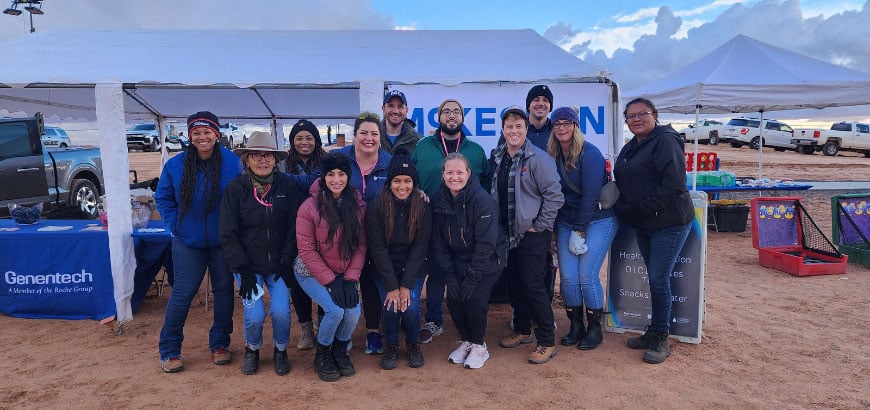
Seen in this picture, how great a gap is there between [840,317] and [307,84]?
5240 millimetres

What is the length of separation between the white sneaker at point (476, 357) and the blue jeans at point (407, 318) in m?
0.40

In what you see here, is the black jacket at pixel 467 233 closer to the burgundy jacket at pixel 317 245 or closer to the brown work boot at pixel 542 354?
the burgundy jacket at pixel 317 245

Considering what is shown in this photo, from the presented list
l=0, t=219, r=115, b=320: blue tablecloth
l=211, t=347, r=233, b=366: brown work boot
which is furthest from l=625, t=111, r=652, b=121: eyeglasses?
l=0, t=219, r=115, b=320: blue tablecloth

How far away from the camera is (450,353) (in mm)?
3961

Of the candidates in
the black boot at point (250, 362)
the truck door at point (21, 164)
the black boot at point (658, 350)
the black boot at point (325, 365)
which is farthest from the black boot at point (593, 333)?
the truck door at point (21, 164)

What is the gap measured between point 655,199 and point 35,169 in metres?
10.0

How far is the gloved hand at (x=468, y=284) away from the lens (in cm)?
352

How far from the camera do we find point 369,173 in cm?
368

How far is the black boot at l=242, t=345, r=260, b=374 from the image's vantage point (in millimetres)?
3572

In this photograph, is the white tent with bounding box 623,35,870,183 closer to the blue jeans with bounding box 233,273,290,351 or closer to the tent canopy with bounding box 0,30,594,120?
the tent canopy with bounding box 0,30,594,120

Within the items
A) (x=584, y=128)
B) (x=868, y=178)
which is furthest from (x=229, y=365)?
(x=868, y=178)

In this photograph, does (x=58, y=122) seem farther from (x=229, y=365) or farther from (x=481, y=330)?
(x=481, y=330)

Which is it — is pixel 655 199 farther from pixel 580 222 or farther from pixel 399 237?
pixel 399 237

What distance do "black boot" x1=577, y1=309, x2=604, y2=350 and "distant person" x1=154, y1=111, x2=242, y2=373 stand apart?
2.65m
